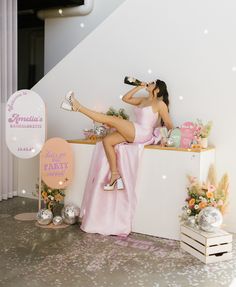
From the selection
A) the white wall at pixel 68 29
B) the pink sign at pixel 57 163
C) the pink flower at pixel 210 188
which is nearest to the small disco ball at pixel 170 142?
the pink flower at pixel 210 188

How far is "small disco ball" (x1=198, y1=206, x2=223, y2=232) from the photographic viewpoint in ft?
8.35

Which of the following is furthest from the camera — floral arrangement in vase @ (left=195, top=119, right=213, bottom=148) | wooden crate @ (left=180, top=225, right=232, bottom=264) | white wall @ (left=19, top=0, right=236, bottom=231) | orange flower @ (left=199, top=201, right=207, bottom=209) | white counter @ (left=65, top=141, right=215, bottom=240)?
white wall @ (left=19, top=0, right=236, bottom=231)

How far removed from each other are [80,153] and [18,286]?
1.40 metres

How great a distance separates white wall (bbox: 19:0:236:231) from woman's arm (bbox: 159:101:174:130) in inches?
5.3

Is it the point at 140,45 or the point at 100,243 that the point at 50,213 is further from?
the point at 140,45

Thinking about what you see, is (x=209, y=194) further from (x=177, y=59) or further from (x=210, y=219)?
(x=177, y=59)

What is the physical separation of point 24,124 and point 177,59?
4.54 ft

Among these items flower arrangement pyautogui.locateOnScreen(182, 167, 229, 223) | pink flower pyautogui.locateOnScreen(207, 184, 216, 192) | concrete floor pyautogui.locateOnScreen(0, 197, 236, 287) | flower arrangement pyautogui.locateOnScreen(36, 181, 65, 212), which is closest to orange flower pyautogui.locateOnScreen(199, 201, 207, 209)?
flower arrangement pyautogui.locateOnScreen(182, 167, 229, 223)

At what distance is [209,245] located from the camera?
2.49m

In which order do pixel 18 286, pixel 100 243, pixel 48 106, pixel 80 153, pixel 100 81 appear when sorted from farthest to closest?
pixel 48 106 → pixel 100 81 → pixel 80 153 → pixel 100 243 → pixel 18 286

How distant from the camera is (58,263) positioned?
2402 mm

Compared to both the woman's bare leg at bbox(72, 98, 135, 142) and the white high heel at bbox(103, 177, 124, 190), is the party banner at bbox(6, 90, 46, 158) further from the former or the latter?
the white high heel at bbox(103, 177, 124, 190)

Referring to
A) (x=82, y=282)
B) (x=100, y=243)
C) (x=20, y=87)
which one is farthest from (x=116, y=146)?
(x=20, y=87)

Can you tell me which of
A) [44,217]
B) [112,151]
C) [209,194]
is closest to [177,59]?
[112,151]
